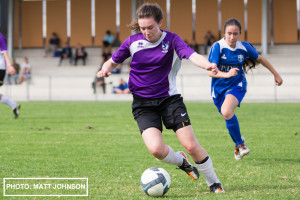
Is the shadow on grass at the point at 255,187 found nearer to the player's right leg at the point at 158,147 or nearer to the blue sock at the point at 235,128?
the player's right leg at the point at 158,147

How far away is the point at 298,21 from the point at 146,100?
3170 cm

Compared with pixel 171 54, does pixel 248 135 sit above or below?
below

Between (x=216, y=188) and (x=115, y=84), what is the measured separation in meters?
20.9

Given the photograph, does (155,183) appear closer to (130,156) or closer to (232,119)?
(130,156)

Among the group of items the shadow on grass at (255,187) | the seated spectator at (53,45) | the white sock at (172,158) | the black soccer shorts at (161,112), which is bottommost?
the shadow on grass at (255,187)

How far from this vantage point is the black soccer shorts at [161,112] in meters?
5.58

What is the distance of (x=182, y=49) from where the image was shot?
18.2 ft

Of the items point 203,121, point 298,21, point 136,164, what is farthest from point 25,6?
point 136,164

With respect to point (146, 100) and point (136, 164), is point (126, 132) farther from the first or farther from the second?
point (146, 100)

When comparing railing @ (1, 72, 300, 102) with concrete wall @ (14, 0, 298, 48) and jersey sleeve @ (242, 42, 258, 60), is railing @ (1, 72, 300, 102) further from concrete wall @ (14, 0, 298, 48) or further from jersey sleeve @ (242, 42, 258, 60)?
jersey sleeve @ (242, 42, 258, 60)

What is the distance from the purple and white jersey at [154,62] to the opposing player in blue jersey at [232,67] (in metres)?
2.11

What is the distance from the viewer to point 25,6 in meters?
38.5

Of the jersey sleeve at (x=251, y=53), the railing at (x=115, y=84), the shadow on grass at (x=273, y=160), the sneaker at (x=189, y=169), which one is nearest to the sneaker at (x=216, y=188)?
the sneaker at (x=189, y=169)

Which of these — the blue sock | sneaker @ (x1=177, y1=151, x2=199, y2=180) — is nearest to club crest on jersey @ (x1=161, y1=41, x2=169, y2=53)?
sneaker @ (x1=177, y1=151, x2=199, y2=180)
